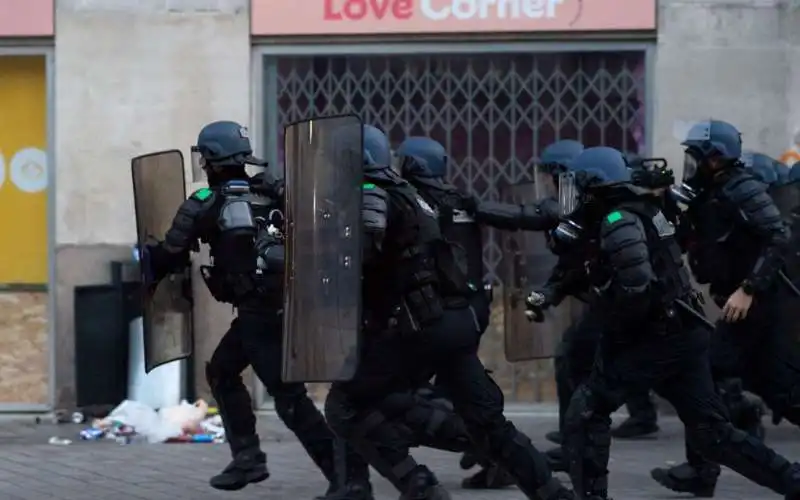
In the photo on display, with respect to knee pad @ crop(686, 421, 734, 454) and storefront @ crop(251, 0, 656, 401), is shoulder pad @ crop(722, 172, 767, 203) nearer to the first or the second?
knee pad @ crop(686, 421, 734, 454)

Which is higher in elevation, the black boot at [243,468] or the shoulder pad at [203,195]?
the shoulder pad at [203,195]

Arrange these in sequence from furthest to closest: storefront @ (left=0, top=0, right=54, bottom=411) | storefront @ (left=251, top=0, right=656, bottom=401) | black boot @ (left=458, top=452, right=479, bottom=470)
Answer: storefront @ (left=0, top=0, right=54, bottom=411), storefront @ (left=251, top=0, right=656, bottom=401), black boot @ (left=458, top=452, right=479, bottom=470)

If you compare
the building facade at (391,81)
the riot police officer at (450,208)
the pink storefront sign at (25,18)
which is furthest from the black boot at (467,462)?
the pink storefront sign at (25,18)

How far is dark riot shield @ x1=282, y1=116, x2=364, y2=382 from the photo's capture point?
6.84 m

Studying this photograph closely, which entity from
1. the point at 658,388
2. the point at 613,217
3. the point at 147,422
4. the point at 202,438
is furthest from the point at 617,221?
the point at 147,422

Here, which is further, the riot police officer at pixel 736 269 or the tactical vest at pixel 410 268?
the riot police officer at pixel 736 269

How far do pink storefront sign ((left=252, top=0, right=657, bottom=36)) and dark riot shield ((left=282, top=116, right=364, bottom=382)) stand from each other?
14.6 feet

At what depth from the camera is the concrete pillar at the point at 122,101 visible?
37.5 feet

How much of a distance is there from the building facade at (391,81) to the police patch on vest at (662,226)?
12.3 feet

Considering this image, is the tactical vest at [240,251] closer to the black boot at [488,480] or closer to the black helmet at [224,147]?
the black helmet at [224,147]

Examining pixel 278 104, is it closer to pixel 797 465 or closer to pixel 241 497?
pixel 241 497

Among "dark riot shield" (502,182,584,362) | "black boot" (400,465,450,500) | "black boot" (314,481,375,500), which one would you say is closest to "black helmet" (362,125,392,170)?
"black boot" (400,465,450,500)

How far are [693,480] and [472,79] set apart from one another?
3.95m

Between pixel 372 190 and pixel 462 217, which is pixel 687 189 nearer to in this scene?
pixel 462 217
